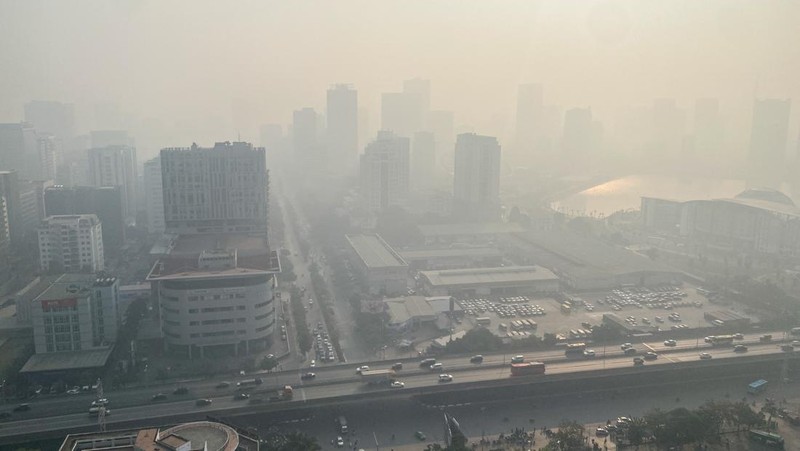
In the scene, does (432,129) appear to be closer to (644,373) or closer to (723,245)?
(723,245)

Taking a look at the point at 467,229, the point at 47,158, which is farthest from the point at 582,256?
the point at 47,158

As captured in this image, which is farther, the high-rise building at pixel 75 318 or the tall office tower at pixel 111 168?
the tall office tower at pixel 111 168

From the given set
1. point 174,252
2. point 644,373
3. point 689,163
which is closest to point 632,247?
point 644,373

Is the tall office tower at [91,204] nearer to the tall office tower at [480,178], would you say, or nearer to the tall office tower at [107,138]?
the tall office tower at [480,178]

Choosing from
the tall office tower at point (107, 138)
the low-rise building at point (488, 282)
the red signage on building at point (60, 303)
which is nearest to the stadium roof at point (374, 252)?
the low-rise building at point (488, 282)

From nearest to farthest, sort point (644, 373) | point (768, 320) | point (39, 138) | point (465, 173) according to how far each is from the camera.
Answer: point (644, 373)
point (768, 320)
point (465, 173)
point (39, 138)

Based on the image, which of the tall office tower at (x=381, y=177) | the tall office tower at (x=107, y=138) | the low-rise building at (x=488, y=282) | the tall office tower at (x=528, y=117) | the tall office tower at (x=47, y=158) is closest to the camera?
the low-rise building at (x=488, y=282)

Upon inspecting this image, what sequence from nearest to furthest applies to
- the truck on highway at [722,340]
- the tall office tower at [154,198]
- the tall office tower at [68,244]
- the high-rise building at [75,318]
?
the high-rise building at [75,318] < the truck on highway at [722,340] < the tall office tower at [68,244] < the tall office tower at [154,198]

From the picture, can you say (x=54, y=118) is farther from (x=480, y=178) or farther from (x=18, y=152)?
(x=480, y=178)
